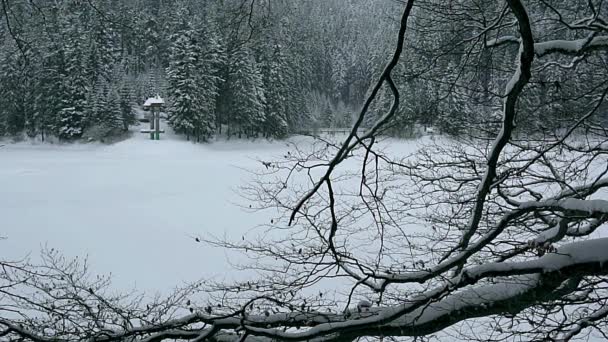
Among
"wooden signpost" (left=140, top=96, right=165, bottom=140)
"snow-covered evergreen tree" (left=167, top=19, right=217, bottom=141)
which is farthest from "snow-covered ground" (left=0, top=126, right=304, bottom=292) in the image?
"snow-covered evergreen tree" (left=167, top=19, right=217, bottom=141)

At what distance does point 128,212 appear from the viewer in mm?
12898

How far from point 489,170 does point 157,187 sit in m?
16.2

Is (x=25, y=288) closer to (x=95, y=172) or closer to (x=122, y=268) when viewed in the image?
(x=122, y=268)

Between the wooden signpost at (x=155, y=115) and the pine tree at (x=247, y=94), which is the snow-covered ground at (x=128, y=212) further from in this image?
the pine tree at (x=247, y=94)

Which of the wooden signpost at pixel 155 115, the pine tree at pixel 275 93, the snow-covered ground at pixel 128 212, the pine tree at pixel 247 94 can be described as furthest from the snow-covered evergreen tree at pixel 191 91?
the snow-covered ground at pixel 128 212

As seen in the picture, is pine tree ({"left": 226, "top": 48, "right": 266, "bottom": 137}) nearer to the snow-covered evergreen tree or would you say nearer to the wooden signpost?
the snow-covered evergreen tree

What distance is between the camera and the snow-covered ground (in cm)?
861

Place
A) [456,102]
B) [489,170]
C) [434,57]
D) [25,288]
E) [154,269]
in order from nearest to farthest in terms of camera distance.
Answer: [489,170]
[434,57]
[456,102]
[25,288]
[154,269]

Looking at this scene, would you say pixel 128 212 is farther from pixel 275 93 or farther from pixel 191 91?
pixel 275 93

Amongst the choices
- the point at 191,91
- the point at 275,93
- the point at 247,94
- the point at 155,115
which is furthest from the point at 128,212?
the point at 275,93

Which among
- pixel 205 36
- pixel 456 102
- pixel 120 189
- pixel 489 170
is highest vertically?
pixel 205 36

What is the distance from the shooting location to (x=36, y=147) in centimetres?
3109

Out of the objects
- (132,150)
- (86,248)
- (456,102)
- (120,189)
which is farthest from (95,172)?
(456,102)

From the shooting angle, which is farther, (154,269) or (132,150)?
(132,150)
